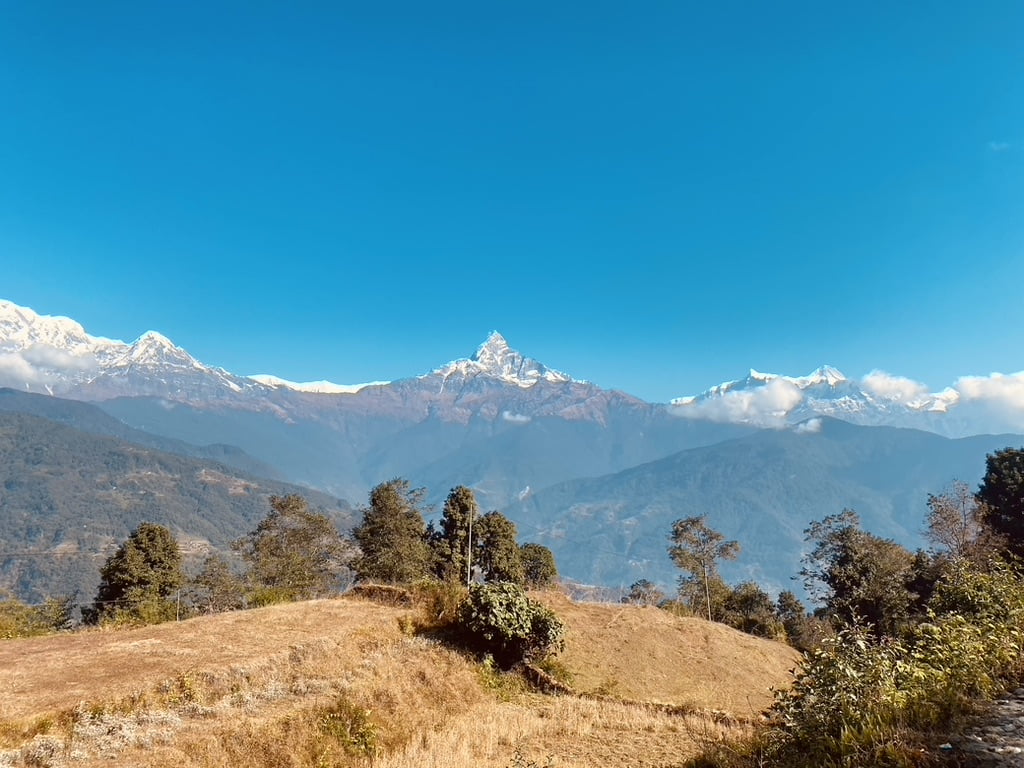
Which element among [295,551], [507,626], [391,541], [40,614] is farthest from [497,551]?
[40,614]

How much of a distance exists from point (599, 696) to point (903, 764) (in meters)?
17.2

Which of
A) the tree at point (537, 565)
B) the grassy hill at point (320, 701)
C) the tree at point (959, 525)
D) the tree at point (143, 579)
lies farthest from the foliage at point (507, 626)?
the tree at point (537, 565)

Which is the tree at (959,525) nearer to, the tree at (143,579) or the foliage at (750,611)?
the foliage at (750,611)

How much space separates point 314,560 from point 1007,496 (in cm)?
7268

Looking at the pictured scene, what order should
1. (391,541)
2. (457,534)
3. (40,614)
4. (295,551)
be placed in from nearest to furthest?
(391,541), (457,534), (295,551), (40,614)

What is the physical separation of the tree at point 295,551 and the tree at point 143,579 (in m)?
8.63

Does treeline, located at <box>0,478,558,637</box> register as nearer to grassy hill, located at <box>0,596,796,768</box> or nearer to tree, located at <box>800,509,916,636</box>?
tree, located at <box>800,509,916,636</box>

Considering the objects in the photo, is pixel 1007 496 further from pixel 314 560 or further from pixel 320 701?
pixel 314 560

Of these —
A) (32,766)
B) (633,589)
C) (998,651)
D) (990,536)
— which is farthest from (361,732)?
(633,589)

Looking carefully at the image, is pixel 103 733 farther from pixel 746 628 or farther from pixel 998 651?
pixel 746 628

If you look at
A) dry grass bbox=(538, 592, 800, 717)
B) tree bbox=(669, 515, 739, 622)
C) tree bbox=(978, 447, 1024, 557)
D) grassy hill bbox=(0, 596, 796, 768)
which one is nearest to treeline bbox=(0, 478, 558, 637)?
tree bbox=(669, 515, 739, 622)

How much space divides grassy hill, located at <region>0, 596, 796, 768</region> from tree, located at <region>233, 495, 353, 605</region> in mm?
38352

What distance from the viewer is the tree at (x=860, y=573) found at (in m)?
44.2

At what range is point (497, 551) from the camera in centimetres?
6322
